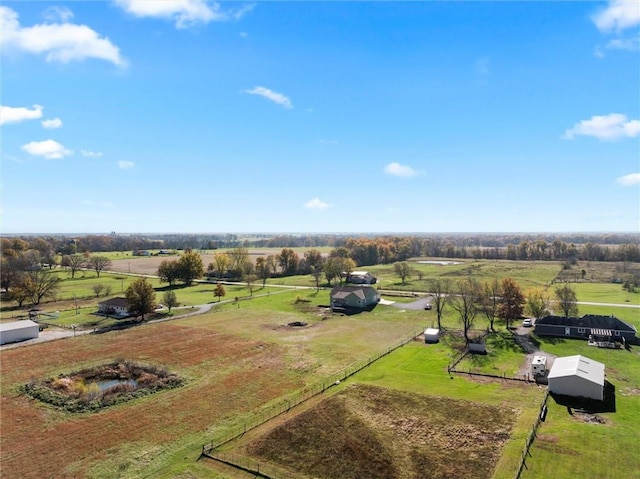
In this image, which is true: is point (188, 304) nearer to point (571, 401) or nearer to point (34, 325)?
point (34, 325)

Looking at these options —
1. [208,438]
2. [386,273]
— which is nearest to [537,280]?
[386,273]

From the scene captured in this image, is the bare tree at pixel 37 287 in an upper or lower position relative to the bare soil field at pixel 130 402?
upper

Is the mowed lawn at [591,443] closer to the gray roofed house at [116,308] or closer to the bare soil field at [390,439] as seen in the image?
the bare soil field at [390,439]

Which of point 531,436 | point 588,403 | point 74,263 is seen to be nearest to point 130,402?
point 531,436

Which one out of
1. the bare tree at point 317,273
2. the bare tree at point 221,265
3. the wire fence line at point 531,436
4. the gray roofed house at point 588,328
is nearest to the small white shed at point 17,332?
the bare tree at point 317,273

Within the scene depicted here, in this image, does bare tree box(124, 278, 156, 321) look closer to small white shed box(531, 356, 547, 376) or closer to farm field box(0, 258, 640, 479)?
farm field box(0, 258, 640, 479)

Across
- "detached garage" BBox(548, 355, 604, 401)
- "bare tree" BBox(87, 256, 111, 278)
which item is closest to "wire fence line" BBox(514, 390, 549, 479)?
"detached garage" BBox(548, 355, 604, 401)

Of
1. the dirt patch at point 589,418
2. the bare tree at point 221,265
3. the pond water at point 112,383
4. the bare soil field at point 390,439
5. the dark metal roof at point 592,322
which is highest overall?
the bare tree at point 221,265
